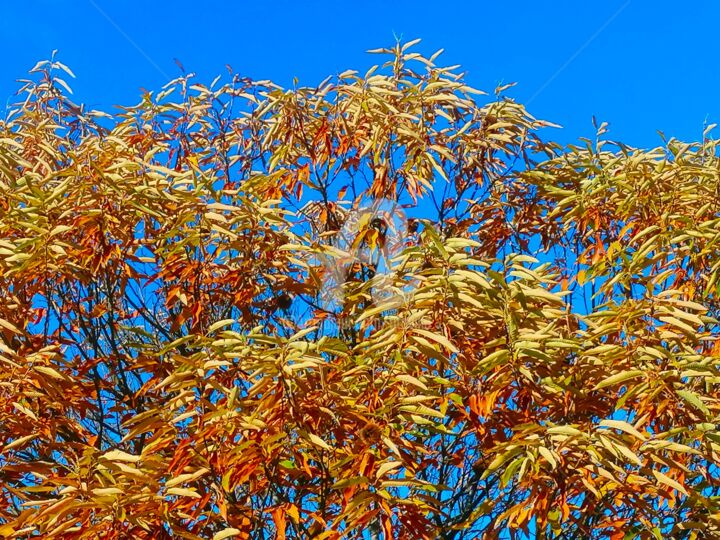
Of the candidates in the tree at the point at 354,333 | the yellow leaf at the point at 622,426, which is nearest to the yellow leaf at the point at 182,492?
the tree at the point at 354,333

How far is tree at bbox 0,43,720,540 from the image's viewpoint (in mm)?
3137

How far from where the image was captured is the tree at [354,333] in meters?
3.14

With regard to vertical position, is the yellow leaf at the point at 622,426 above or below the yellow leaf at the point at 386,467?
above

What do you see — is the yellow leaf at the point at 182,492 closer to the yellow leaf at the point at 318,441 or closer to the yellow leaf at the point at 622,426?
the yellow leaf at the point at 318,441

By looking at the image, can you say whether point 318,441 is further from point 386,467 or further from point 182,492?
point 182,492

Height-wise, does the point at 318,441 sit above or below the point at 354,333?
below

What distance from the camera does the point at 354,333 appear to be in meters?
4.40

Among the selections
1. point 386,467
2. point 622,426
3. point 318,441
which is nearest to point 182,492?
point 318,441

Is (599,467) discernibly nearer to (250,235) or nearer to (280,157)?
(250,235)

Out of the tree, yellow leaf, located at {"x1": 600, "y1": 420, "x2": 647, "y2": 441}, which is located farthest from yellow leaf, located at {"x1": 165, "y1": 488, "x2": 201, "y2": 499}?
yellow leaf, located at {"x1": 600, "y1": 420, "x2": 647, "y2": 441}

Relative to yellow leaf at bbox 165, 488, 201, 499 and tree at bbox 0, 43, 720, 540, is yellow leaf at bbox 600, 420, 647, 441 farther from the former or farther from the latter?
yellow leaf at bbox 165, 488, 201, 499

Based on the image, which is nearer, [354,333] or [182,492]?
[182,492]

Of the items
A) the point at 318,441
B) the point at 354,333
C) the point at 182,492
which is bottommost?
the point at 182,492

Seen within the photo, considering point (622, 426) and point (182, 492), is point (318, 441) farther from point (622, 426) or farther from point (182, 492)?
point (622, 426)
